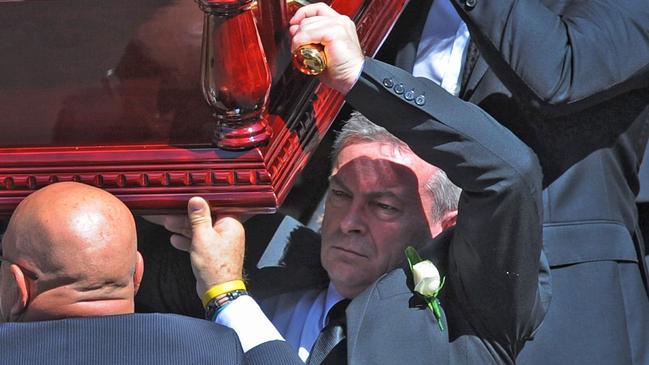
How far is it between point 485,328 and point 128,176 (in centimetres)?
72

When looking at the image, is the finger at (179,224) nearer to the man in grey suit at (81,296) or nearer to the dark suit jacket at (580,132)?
the man in grey suit at (81,296)

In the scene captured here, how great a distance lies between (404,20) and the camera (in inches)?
114

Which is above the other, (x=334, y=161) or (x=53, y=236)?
(x=53, y=236)

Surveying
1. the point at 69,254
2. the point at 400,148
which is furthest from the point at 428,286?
the point at 69,254

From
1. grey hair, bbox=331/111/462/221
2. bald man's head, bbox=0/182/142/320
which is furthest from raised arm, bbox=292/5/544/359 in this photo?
bald man's head, bbox=0/182/142/320

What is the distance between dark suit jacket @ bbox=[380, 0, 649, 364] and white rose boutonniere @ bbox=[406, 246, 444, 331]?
0.26 meters

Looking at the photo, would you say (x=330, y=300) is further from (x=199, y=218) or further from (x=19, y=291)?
(x=19, y=291)

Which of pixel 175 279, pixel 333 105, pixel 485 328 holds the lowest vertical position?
pixel 175 279

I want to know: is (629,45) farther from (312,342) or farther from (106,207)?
(106,207)

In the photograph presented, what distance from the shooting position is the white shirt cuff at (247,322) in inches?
92.9

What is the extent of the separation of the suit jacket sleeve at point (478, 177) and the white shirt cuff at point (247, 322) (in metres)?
0.38

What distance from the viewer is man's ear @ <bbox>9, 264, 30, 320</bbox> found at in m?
2.08


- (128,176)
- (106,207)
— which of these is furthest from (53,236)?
(128,176)

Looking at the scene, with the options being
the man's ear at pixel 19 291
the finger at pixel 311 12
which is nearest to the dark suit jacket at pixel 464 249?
the finger at pixel 311 12
